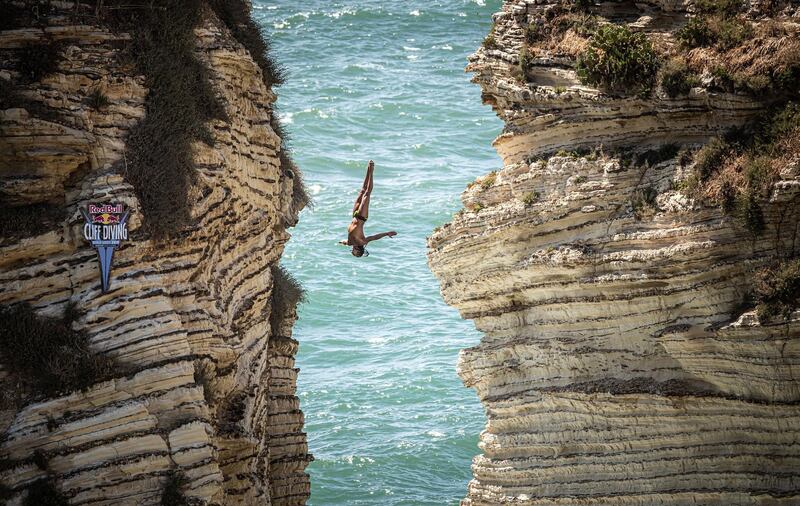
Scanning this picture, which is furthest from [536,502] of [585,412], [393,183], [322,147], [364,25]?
[364,25]

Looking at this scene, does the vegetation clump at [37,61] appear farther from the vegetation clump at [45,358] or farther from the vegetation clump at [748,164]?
the vegetation clump at [748,164]

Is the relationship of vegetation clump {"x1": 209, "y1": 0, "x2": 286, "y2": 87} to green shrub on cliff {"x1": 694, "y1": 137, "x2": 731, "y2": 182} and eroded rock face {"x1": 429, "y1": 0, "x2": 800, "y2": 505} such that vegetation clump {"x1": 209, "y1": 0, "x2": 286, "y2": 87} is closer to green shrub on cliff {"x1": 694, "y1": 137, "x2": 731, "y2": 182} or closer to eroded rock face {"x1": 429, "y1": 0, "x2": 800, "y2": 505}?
eroded rock face {"x1": 429, "y1": 0, "x2": 800, "y2": 505}

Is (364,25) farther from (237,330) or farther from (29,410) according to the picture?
(29,410)

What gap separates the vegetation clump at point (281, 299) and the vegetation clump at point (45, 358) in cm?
594

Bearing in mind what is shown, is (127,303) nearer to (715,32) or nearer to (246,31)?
(246,31)

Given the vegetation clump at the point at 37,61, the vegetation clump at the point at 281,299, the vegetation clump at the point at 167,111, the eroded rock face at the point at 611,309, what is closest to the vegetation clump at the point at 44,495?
the vegetation clump at the point at 167,111

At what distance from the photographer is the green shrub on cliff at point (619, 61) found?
16.6 metres

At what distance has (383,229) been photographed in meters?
35.6

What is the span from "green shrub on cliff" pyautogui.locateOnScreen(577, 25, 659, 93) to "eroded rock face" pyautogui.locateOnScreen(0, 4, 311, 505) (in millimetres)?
5925

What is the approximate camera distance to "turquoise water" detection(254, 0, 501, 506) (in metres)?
25.4

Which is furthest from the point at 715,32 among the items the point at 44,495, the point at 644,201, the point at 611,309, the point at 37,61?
the point at 44,495

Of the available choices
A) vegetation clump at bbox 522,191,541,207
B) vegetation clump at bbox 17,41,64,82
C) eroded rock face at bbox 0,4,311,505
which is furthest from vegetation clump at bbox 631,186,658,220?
vegetation clump at bbox 17,41,64,82

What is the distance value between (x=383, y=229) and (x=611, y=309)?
19414mm

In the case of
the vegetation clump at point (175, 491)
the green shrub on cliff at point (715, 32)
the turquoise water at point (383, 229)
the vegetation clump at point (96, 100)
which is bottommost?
the turquoise water at point (383, 229)
